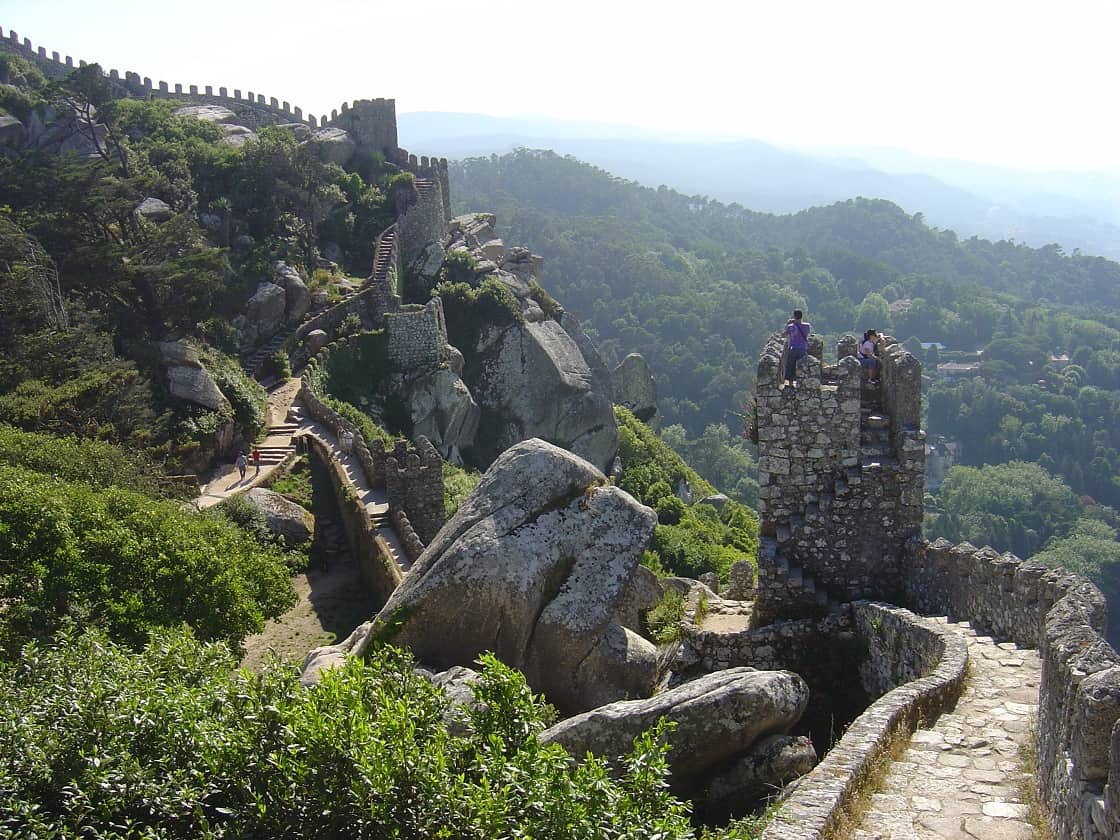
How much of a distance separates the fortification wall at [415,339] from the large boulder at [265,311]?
3883 millimetres

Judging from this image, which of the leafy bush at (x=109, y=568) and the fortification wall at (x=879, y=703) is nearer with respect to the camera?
the fortification wall at (x=879, y=703)

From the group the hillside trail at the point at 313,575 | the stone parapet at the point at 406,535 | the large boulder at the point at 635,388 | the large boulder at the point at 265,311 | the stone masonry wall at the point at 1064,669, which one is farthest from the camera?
the large boulder at the point at 635,388

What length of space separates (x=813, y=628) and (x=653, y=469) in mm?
33035

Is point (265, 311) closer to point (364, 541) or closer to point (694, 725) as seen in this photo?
point (364, 541)

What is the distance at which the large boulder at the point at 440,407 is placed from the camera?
34.6 m

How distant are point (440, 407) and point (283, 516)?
518 inches

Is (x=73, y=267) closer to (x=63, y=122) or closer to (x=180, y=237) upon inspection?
(x=180, y=237)

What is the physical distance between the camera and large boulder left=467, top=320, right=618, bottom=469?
39.4m

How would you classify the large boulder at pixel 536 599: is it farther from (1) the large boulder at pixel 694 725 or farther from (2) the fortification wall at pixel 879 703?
(2) the fortification wall at pixel 879 703

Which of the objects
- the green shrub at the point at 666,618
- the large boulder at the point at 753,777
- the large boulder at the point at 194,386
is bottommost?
the large boulder at the point at 194,386

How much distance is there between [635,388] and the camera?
57312mm

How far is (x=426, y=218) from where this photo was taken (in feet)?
150

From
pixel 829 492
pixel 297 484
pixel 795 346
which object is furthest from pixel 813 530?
pixel 297 484

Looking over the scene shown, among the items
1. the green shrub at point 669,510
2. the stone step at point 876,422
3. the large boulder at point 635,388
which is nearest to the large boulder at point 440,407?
the green shrub at point 669,510
